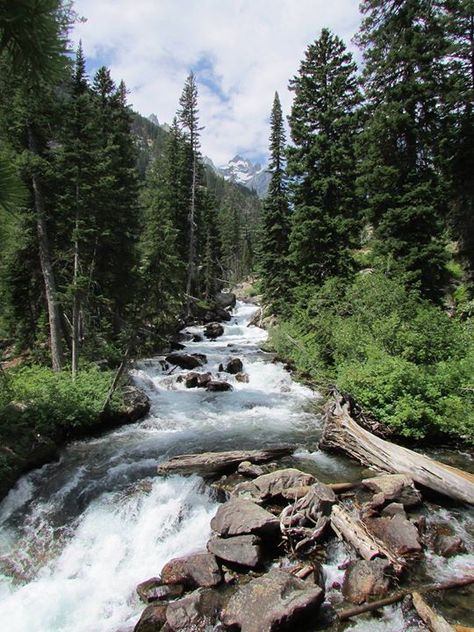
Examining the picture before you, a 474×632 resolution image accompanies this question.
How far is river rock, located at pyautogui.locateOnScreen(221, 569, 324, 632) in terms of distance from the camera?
4.81m

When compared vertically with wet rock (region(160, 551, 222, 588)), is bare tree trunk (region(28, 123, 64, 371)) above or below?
above

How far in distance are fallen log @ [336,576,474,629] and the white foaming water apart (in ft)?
9.15

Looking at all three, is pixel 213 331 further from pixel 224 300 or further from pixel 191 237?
pixel 224 300

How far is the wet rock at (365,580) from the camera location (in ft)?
17.4

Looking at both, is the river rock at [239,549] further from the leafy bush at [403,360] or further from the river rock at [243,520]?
the leafy bush at [403,360]

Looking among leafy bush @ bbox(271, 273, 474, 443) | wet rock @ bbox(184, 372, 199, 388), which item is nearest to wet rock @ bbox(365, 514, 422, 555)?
leafy bush @ bbox(271, 273, 474, 443)

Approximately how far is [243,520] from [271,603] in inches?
69.1

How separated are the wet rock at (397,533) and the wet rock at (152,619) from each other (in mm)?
3660

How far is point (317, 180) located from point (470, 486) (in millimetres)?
16630

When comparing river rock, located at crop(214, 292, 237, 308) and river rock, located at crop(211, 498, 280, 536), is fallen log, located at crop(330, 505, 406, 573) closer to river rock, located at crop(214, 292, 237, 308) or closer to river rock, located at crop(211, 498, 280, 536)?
river rock, located at crop(211, 498, 280, 536)

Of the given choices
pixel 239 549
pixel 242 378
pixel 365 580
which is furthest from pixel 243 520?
pixel 242 378

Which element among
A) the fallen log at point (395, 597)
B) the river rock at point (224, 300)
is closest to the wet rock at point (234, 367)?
the fallen log at point (395, 597)

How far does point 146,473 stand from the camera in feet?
30.8

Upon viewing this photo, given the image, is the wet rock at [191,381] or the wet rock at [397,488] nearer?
the wet rock at [397,488]
